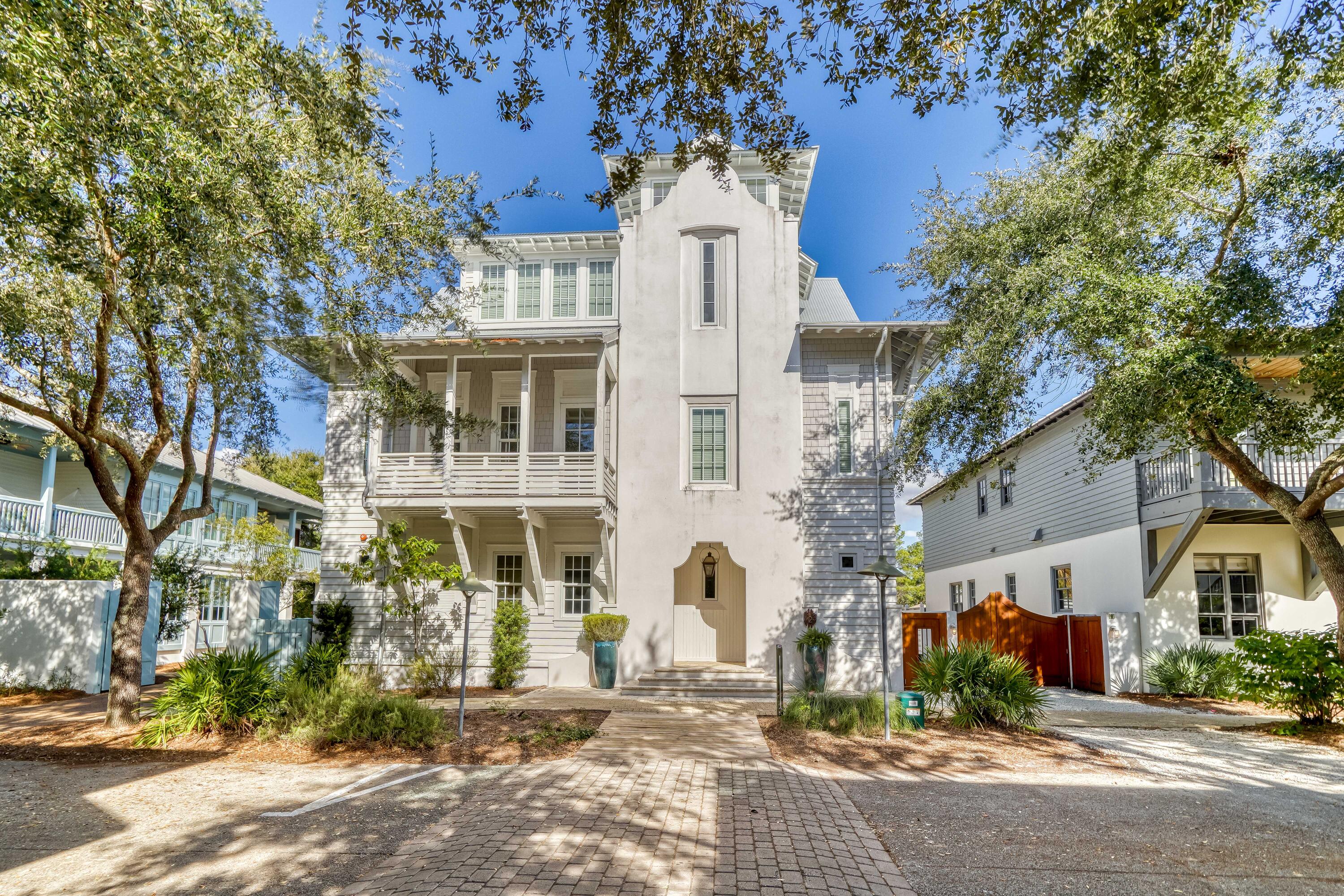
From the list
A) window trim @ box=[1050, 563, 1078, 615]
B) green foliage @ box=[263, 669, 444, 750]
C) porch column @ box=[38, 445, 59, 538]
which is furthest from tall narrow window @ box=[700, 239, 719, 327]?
porch column @ box=[38, 445, 59, 538]

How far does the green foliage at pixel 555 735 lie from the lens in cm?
955

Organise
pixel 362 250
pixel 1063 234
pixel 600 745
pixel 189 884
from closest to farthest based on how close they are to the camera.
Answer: pixel 189 884
pixel 600 745
pixel 362 250
pixel 1063 234

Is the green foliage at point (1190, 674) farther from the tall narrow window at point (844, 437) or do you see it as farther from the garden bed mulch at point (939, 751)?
the tall narrow window at point (844, 437)

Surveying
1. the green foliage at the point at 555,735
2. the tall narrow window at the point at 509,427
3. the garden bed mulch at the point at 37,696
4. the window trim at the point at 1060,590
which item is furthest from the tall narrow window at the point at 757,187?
the garden bed mulch at the point at 37,696

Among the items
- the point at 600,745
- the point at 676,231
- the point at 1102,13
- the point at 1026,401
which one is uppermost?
the point at 676,231

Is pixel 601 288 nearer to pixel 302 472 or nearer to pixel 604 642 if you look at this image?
pixel 604 642

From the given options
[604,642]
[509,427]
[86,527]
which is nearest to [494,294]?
[509,427]

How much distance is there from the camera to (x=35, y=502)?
62.6 feet

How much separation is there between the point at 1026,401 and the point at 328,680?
11.4m

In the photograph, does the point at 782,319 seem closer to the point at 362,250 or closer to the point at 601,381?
the point at 601,381

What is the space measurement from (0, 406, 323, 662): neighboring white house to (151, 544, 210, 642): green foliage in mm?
778

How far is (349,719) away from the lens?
30.6ft

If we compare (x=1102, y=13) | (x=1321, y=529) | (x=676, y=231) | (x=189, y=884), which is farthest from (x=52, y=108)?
(x=1321, y=529)

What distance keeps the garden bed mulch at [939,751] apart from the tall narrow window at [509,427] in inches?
340
